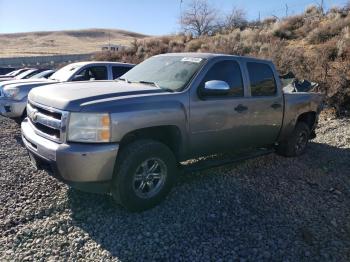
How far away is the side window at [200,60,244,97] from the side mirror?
0.21 meters

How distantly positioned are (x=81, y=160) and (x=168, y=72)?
6.41 ft

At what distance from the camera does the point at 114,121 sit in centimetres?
394

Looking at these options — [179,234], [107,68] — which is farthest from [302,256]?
[107,68]

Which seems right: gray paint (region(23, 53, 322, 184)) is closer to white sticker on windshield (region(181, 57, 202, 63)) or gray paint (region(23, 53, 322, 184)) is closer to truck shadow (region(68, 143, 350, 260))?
white sticker on windshield (region(181, 57, 202, 63))

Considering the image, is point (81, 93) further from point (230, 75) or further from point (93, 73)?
point (93, 73)

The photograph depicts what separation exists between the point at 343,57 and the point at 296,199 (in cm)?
1081

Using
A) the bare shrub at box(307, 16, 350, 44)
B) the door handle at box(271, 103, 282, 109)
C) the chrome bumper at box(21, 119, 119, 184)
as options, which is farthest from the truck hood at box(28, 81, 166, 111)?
the bare shrub at box(307, 16, 350, 44)

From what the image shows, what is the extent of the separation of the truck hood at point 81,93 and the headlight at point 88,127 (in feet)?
0.38

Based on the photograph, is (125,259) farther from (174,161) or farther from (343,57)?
(343,57)

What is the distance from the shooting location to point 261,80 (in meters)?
5.80

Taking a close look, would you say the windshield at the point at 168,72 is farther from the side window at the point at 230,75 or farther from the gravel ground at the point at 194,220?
the gravel ground at the point at 194,220

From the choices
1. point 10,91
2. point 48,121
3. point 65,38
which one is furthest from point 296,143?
point 65,38

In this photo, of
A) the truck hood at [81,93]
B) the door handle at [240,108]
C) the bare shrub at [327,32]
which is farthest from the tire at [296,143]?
the bare shrub at [327,32]

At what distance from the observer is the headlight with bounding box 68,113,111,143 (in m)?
3.87
